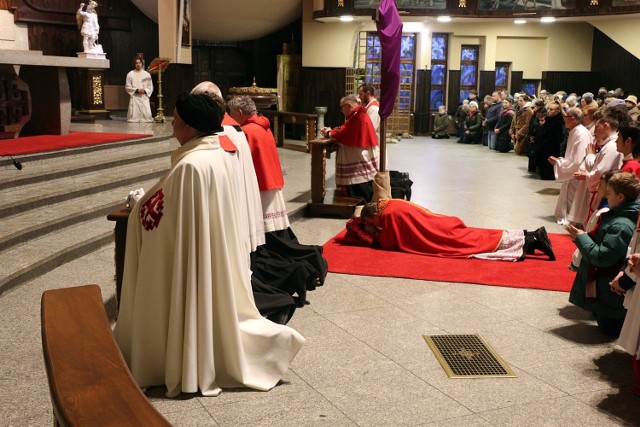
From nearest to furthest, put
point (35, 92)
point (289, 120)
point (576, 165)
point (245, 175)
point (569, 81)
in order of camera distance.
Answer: point (245, 175) < point (576, 165) < point (35, 92) < point (289, 120) < point (569, 81)

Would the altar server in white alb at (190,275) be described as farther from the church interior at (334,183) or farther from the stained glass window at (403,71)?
the stained glass window at (403,71)

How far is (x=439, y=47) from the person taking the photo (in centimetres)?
2003

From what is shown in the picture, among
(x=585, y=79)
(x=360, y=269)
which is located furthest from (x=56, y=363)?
(x=585, y=79)

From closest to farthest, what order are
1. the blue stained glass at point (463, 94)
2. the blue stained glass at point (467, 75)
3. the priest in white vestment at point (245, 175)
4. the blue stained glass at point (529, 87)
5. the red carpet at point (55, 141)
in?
1. the priest in white vestment at point (245, 175)
2. the red carpet at point (55, 141)
3. the blue stained glass at point (467, 75)
4. the blue stained glass at point (463, 94)
5. the blue stained glass at point (529, 87)

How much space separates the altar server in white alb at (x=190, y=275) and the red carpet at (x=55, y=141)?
5.45m

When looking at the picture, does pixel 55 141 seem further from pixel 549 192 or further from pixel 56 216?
pixel 549 192

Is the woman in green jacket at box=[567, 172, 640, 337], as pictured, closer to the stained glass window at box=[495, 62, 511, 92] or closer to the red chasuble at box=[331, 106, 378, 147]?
the red chasuble at box=[331, 106, 378, 147]

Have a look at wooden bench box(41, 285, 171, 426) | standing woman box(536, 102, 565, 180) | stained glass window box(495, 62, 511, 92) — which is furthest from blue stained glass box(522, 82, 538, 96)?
wooden bench box(41, 285, 171, 426)

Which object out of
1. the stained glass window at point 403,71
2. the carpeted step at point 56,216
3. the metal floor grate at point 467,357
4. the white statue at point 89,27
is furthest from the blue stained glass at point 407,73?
the metal floor grate at point 467,357

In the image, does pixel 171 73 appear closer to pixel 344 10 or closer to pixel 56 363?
pixel 344 10

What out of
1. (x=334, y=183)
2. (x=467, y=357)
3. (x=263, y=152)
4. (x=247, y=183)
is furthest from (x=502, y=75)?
(x=467, y=357)

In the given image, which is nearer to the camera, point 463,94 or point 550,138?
point 550,138

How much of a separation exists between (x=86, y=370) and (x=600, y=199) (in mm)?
5239

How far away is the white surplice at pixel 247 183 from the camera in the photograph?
4926 millimetres
